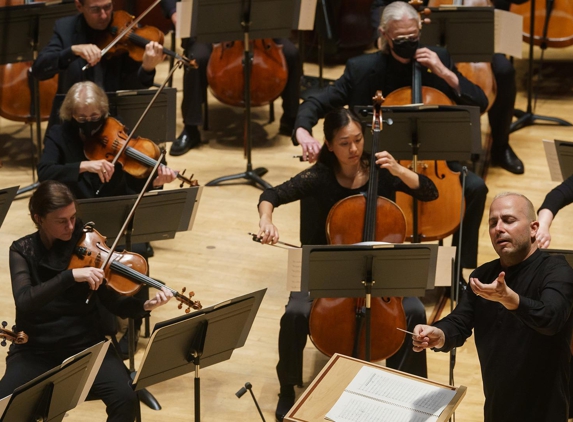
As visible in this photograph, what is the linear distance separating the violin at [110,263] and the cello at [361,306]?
1.86 feet

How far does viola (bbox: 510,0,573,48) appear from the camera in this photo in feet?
20.9

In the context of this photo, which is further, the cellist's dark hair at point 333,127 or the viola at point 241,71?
the viola at point 241,71

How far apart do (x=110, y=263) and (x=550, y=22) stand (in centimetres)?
385

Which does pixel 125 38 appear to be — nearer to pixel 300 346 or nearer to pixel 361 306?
pixel 300 346

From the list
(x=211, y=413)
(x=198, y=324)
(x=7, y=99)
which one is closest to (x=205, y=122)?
(x=7, y=99)

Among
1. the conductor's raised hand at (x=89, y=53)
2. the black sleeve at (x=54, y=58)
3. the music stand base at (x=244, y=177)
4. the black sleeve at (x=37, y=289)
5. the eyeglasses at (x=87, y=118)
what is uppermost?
the conductor's raised hand at (x=89, y=53)

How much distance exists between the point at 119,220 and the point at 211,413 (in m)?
0.89

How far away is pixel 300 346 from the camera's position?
409 cm

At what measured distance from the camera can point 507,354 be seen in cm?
319

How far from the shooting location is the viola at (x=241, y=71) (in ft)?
19.3

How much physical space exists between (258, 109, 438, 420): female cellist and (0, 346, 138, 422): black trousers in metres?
0.69

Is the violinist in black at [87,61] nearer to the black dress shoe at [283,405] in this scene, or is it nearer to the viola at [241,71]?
the viola at [241,71]

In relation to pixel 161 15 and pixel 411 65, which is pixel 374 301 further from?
pixel 161 15

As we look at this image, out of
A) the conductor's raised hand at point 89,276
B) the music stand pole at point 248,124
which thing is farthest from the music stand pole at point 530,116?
the conductor's raised hand at point 89,276
